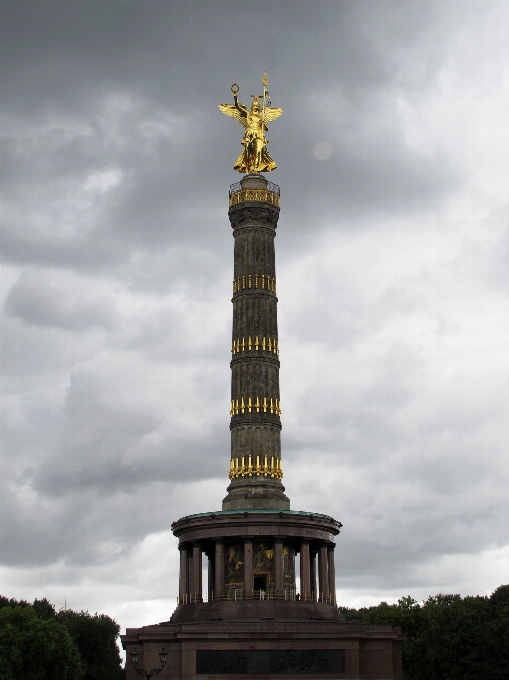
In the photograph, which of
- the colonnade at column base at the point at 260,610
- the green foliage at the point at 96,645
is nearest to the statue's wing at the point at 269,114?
the colonnade at column base at the point at 260,610

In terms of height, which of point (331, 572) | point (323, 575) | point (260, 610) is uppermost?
point (331, 572)

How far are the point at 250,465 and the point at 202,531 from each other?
5132 mm

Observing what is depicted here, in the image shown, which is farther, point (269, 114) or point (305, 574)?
point (269, 114)

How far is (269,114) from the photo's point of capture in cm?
6275

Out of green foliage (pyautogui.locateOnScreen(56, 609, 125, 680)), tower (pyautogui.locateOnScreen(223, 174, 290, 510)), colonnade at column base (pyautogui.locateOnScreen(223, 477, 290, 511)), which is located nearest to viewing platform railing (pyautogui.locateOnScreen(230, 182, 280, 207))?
tower (pyautogui.locateOnScreen(223, 174, 290, 510))

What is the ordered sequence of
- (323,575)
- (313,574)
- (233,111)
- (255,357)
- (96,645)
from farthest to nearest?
(96,645)
(233,111)
(255,357)
(313,574)
(323,575)

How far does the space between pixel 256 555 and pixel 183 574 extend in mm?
4489

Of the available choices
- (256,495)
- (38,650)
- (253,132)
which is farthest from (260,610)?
(253,132)

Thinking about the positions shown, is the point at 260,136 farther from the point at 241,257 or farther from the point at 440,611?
the point at 440,611

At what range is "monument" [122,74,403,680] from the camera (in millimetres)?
48125

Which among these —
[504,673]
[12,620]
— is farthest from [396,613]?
[12,620]

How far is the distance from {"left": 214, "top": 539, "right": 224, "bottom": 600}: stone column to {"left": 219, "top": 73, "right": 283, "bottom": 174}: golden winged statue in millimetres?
23266

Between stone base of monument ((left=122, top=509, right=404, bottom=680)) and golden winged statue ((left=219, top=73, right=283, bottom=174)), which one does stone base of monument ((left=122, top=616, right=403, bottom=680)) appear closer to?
stone base of monument ((left=122, top=509, right=404, bottom=680))

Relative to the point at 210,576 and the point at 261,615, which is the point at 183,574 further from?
the point at 261,615
